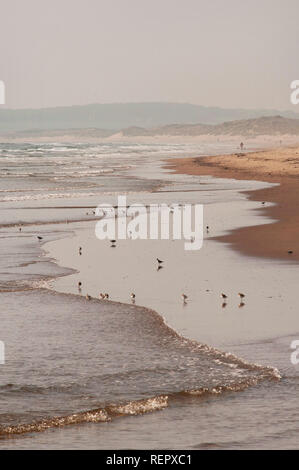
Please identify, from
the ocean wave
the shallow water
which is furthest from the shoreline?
the ocean wave

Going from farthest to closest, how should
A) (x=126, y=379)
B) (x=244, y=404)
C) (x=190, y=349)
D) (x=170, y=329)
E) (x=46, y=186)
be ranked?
1. (x=46, y=186)
2. (x=170, y=329)
3. (x=190, y=349)
4. (x=126, y=379)
5. (x=244, y=404)

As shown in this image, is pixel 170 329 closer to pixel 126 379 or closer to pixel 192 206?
pixel 126 379

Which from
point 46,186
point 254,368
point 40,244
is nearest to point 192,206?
point 40,244

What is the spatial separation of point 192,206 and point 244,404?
31.8m

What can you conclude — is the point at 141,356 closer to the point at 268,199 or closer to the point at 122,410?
the point at 122,410

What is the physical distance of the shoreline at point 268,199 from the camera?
28.4m

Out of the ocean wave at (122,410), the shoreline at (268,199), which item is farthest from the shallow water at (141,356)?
the shoreline at (268,199)

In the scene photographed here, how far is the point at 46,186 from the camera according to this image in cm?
6347

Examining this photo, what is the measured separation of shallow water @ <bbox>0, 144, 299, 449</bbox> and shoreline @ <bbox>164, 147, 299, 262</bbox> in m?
1.65

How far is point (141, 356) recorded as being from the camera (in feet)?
50.5

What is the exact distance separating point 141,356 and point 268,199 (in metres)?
33.0

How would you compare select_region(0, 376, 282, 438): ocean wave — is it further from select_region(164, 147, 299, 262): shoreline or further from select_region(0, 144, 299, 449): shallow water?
select_region(164, 147, 299, 262): shoreline

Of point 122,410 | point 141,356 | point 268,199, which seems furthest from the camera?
point 268,199

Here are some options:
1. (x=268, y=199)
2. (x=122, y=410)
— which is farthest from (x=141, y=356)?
(x=268, y=199)
